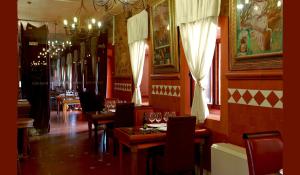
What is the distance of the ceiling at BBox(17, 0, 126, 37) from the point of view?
7973mm

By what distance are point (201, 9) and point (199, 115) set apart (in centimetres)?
152

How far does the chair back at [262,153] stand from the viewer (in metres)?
2.25

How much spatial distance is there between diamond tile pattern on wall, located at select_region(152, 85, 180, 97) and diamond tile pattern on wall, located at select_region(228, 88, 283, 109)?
57.5 inches

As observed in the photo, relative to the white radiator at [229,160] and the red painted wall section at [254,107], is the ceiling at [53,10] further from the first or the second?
the white radiator at [229,160]

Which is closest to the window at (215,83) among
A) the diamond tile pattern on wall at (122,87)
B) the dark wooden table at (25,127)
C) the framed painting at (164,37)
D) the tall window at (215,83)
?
the tall window at (215,83)

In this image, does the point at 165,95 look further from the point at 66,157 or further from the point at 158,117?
the point at 66,157

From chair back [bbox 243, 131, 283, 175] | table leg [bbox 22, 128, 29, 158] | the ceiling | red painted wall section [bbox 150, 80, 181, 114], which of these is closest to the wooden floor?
table leg [bbox 22, 128, 29, 158]

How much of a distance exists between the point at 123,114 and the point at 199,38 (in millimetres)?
1912

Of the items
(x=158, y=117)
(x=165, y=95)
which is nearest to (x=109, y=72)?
(x=165, y=95)

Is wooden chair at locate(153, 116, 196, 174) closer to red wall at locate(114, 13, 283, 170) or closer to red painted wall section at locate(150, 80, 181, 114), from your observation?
red wall at locate(114, 13, 283, 170)

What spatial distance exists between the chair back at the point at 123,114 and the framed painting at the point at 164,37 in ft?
3.22

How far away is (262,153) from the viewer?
2.27 meters

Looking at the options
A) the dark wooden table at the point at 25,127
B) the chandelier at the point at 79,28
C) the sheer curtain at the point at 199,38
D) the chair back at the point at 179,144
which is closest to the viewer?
the chair back at the point at 179,144

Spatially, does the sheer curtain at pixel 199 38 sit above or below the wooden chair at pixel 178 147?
above
